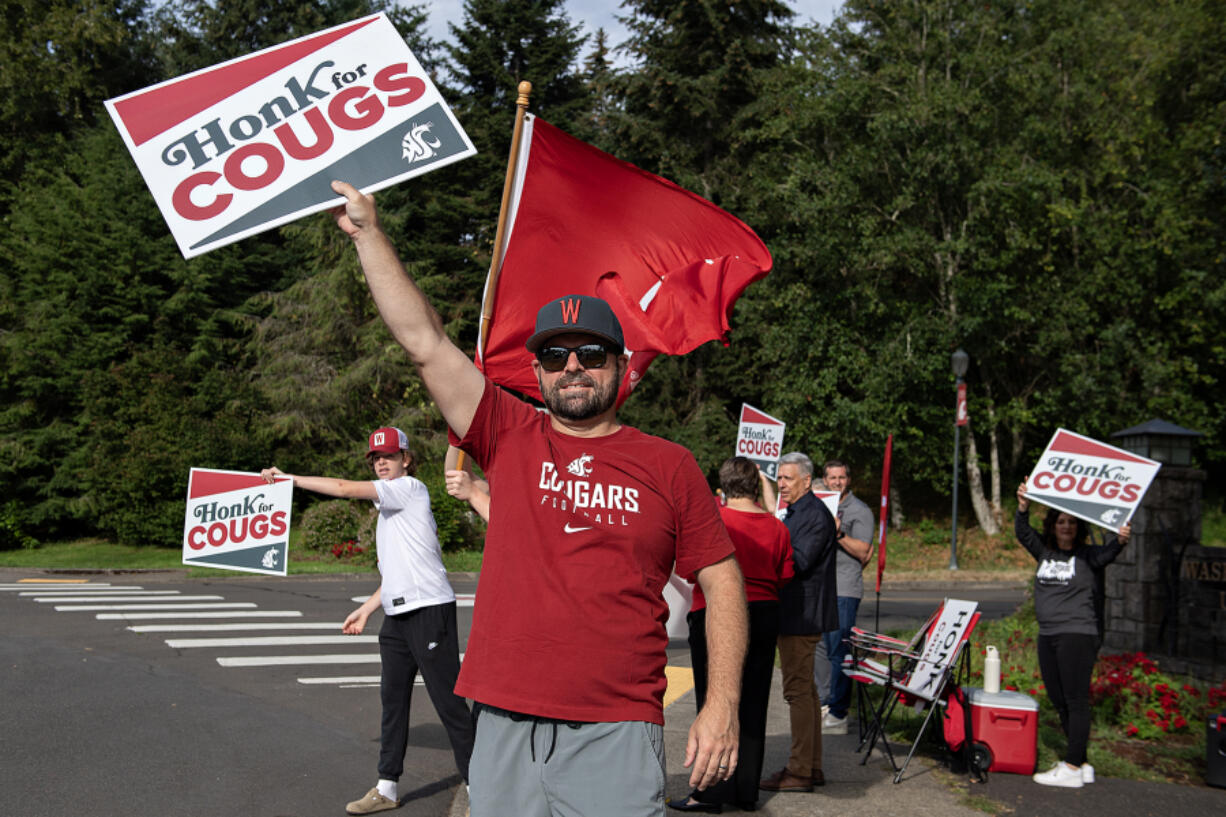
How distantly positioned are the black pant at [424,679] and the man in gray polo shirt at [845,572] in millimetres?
3546

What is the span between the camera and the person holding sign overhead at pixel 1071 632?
6.73 m

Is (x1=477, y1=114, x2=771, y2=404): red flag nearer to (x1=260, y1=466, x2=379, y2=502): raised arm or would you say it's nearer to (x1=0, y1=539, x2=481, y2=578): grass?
(x1=260, y1=466, x2=379, y2=502): raised arm

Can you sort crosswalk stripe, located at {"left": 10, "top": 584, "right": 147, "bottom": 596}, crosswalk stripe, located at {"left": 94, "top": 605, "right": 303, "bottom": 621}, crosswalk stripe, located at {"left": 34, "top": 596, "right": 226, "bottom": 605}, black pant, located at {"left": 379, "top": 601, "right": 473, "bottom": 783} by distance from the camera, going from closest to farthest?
black pant, located at {"left": 379, "top": 601, "right": 473, "bottom": 783} → crosswalk stripe, located at {"left": 94, "top": 605, "right": 303, "bottom": 621} → crosswalk stripe, located at {"left": 34, "top": 596, "right": 226, "bottom": 605} → crosswalk stripe, located at {"left": 10, "top": 584, "right": 147, "bottom": 596}

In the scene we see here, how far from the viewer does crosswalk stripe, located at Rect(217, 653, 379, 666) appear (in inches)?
421

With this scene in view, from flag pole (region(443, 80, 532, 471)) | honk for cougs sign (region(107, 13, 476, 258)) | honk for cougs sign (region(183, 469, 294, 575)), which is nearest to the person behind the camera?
honk for cougs sign (region(107, 13, 476, 258))

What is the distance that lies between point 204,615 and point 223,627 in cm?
131

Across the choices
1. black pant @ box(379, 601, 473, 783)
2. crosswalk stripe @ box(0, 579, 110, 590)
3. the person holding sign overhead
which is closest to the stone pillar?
the person holding sign overhead

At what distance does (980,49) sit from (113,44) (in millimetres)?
28316

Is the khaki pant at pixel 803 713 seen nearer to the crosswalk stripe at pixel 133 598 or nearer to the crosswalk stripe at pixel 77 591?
the crosswalk stripe at pixel 133 598

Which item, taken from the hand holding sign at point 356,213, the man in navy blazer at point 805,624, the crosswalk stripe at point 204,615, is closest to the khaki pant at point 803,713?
the man in navy blazer at point 805,624

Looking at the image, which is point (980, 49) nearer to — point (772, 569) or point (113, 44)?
point (772, 569)

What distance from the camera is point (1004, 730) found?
6992 millimetres

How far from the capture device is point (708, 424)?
31469 mm

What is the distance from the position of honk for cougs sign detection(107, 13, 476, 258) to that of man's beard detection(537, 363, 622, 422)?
3.51 feet
